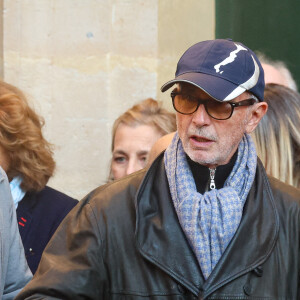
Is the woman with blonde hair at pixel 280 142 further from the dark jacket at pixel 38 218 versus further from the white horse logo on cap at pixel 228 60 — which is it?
the dark jacket at pixel 38 218

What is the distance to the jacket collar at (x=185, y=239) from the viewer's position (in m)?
2.85

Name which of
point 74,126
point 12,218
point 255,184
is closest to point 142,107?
point 74,126

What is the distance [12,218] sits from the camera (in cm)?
344

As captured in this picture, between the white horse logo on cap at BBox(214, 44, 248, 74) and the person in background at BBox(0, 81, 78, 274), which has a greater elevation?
the white horse logo on cap at BBox(214, 44, 248, 74)

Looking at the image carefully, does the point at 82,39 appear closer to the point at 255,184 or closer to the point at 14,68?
the point at 14,68

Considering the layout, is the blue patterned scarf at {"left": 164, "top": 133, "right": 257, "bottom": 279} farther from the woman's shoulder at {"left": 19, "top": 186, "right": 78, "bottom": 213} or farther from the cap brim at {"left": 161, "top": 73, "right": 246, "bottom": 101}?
the woman's shoulder at {"left": 19, "top": 186, "right": 78, "bottom": 213}

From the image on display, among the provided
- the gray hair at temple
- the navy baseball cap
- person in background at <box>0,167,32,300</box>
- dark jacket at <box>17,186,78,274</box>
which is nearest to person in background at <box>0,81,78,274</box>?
dark jacket at <box>17,186,78,274</box>

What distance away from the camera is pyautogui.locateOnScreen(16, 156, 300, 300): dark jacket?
283 centimetres

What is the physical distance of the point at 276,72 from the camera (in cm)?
479

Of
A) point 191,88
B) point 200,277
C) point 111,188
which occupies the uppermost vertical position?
point 191,88

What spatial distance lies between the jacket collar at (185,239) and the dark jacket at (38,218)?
127 centimetres

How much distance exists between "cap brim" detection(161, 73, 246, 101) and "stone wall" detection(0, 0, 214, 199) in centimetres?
269

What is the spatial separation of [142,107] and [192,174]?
1873 millimetres

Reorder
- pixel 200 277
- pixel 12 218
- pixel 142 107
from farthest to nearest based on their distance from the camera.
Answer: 1. pixel 142 107
2. pixel 12 218
3. pixel 200 277
